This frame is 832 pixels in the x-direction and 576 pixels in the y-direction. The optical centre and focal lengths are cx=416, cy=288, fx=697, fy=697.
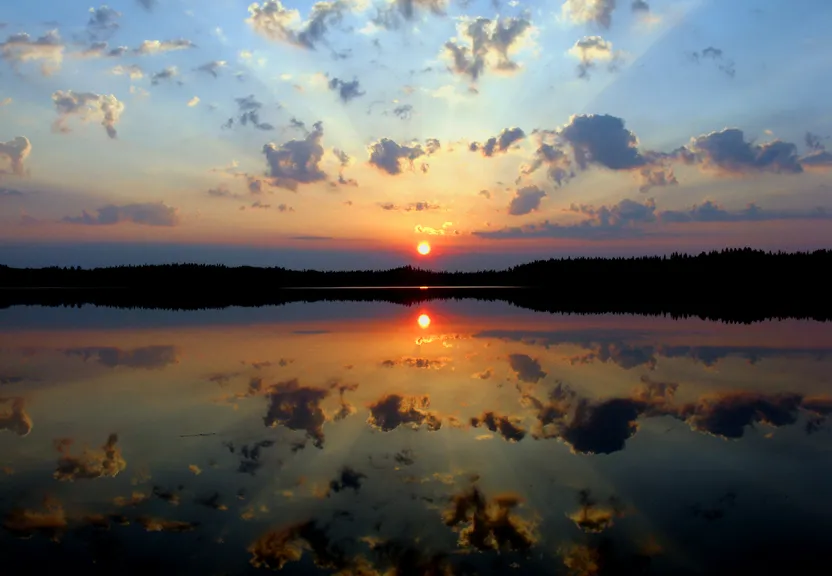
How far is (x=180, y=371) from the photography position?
71.6 feet

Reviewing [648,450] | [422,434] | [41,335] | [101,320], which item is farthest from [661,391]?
[101,320]

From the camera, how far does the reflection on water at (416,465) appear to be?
794 centimetres

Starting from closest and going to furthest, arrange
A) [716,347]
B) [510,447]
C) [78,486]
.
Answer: [78,486], [510,447], [716,347]

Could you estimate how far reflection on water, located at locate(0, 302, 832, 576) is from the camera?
7941mm

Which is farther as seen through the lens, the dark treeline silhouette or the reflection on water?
the dark treeline silhouette

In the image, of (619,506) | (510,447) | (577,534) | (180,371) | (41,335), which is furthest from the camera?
(41,335)

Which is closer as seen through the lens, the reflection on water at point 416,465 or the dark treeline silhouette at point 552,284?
the reflection on water at point 416,465

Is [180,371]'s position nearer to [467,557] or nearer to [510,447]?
[510,447]

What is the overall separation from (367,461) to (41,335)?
29507 mm

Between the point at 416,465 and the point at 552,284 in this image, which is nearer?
the point at 416,465

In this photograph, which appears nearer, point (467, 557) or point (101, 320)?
point (467, 557)

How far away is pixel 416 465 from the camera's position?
449 inches

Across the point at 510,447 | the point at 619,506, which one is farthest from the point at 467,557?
the point at 510,447

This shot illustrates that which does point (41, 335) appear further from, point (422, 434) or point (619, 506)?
point (619, 506)
